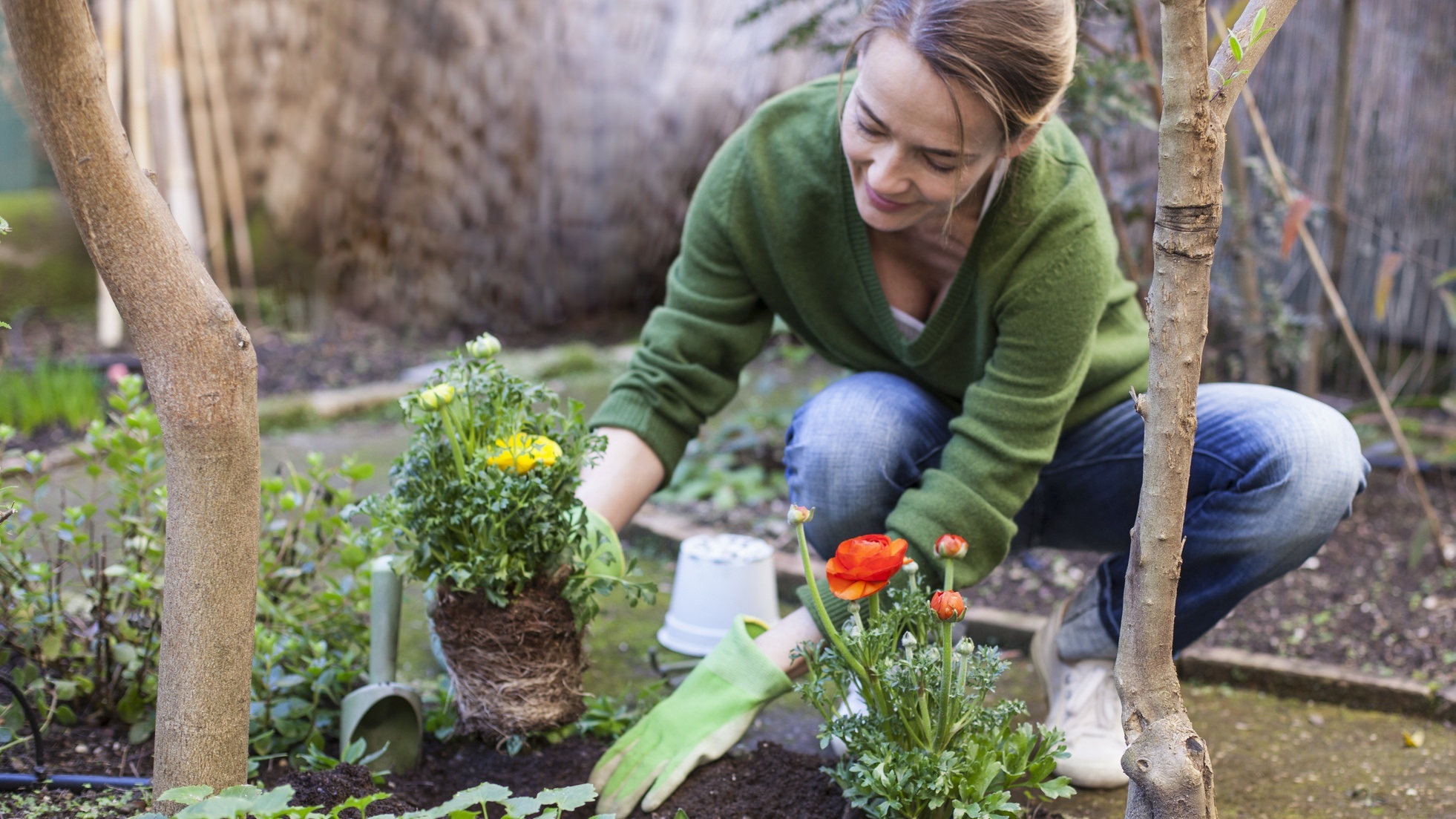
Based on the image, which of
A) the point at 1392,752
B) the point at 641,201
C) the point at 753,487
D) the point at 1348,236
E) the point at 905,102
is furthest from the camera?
the point at 641,201

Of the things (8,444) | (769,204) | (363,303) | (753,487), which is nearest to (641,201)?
(363,303)

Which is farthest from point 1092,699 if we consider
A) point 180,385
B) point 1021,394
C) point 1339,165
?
point 1339,165

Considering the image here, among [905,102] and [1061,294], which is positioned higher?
[905,102]

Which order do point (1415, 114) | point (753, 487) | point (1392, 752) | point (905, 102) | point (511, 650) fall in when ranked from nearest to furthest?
1. point (905, 102)
2. point (511, 650)
3. point (1392, 752)
4. point (753, 487)
5. point (1415, 114)

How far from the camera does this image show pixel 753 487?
2752mm

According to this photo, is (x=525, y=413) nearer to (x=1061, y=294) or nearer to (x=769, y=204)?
(x=769, y=204)

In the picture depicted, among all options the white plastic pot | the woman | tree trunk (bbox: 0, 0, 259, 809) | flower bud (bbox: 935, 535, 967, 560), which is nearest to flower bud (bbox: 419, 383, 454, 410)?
tree trunk (bbox: 0, 0, 259, 809)

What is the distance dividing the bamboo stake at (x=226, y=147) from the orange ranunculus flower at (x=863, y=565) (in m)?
3.82

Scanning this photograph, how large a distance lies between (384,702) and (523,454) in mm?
381

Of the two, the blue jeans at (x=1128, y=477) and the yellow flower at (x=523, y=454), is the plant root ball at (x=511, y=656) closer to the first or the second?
the yellow flower at (x=523, y=454)

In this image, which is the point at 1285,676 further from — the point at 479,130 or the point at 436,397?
the point at 479,130

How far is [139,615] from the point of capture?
4.83ft

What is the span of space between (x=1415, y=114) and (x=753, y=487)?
2.10 metres

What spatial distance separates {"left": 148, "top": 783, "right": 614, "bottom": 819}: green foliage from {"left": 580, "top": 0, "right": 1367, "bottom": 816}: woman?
269 millimetres
